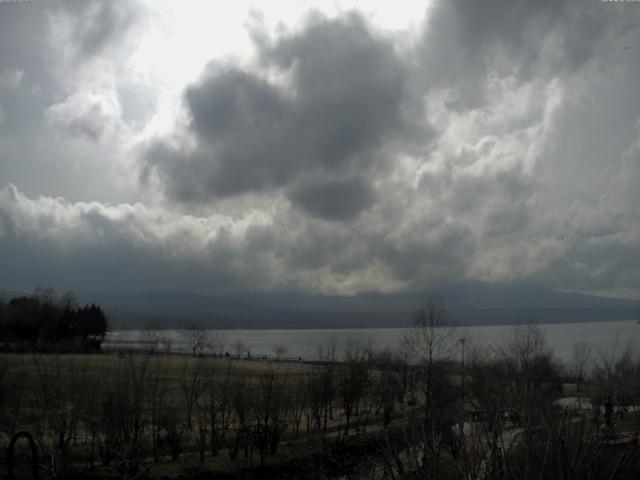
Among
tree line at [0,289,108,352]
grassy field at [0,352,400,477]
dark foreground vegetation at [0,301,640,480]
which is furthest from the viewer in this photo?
tree line at [0,289,108,352]

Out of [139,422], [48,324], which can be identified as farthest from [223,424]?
[48,324]

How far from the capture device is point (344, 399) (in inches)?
1843

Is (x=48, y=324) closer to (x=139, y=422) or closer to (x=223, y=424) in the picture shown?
(x=223, y=424)

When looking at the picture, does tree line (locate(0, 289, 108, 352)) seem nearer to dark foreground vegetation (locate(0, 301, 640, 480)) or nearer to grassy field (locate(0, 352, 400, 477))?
dark foreground vegetation (locate(0, 301, 640, 480))

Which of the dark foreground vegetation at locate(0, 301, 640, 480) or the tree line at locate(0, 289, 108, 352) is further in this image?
the tree line at locate(0, 289, 108, 352)

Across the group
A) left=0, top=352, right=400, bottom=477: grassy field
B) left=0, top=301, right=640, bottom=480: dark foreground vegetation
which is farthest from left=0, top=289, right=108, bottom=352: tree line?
left=0, top=352, right=400, bottom=477: grassy field

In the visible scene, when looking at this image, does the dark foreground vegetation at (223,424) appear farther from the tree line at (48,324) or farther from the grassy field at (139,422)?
the tree line at (48,324)

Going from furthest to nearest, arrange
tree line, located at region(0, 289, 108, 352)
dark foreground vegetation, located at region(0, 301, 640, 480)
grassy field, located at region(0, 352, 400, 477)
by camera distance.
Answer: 1. tree line, located at region(0, 289, 108, 352)
2. grassy field, located at region(0, 352, 400, 477)
3. dark foreground vegetation, located at region(0, 301, 640, 480)

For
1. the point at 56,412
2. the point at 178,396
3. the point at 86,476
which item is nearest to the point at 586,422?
the point at 56,412

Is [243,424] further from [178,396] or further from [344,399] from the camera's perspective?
[178,396]

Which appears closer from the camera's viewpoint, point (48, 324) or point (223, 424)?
point (223, 424)

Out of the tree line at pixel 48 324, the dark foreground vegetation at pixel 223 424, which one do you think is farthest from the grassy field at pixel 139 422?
the tree line at pixel 48 324

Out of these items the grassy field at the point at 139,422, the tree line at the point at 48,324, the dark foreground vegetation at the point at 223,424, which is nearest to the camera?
the dark foreground vegetation at the point at 223,424

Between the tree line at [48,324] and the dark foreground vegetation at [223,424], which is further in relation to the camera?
the tree line at [48,324]
